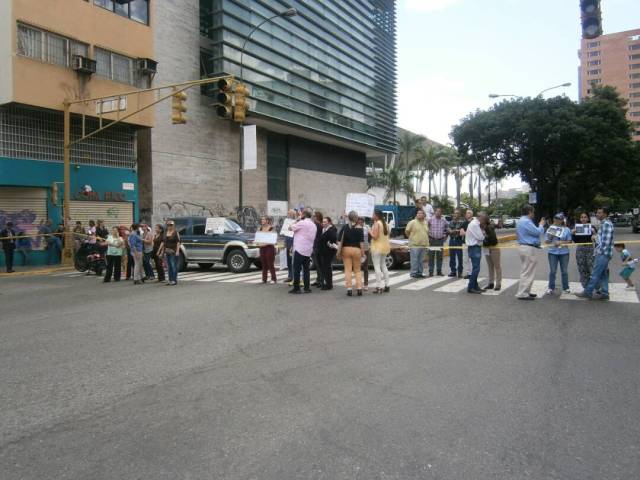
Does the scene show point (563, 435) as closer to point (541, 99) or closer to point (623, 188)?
point (541, 99)

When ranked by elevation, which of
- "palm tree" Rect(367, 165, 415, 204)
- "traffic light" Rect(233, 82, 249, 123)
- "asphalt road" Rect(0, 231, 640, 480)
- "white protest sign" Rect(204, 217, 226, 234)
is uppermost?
"palm tree" Rect(367, 165, 415, 204)

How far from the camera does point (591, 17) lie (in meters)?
6.79

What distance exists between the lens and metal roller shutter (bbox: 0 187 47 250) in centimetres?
1994

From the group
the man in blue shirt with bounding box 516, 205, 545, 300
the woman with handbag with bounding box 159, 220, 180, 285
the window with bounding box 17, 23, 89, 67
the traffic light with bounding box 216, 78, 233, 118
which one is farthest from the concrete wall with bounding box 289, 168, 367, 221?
the man in blue shirt with bounding box 516, 205, 545, 300

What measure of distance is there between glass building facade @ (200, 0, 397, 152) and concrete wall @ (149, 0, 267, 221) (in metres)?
1.56

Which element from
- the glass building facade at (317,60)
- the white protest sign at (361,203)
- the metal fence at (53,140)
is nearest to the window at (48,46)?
the metal fence at (53,140)

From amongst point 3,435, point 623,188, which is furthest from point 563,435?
point 623,188

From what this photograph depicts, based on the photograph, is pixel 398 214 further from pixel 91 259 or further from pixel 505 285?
pixel 505 285

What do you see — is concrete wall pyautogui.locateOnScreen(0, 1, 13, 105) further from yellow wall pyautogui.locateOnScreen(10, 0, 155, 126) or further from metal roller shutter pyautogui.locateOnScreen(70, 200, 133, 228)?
metal roller shutter pyautogui.locateOnScreen(70, 200, 133, 228)

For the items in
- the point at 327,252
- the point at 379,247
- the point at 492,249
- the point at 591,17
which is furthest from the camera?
the point at 327,252

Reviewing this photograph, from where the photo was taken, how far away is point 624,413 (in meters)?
4.11

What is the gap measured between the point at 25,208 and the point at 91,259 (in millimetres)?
5889

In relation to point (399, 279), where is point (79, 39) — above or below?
above

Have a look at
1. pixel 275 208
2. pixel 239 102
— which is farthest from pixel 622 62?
pixel 239 102
